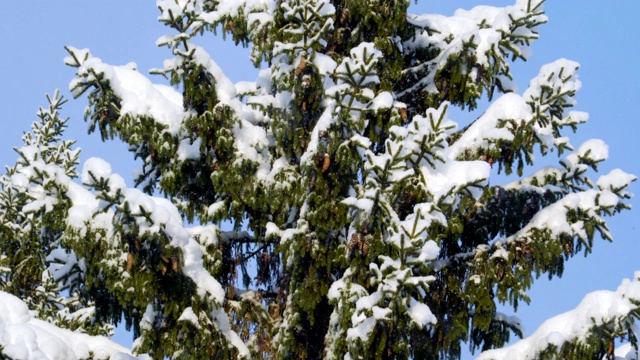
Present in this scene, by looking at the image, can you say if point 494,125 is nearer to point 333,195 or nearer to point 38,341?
point 333,195

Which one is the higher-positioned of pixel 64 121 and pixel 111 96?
pixel 64 121

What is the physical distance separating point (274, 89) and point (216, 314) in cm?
268

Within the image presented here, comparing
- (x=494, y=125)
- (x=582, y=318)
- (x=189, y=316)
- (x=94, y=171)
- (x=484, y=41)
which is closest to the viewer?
(x=582, y=318)

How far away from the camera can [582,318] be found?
24.8 feet

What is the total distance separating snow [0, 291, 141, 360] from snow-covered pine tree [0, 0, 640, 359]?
39 cm

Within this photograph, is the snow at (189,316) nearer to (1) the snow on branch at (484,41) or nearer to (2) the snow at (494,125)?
(2) the snow at (494,125)

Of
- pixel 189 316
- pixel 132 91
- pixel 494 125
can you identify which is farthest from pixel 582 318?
pixel 132 91

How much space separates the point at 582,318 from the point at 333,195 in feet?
8.69

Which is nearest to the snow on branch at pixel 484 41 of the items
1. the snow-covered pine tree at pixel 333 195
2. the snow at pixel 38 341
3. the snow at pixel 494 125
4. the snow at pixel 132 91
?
the snow-covered pine tree at pixel 333 195

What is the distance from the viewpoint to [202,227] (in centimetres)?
984

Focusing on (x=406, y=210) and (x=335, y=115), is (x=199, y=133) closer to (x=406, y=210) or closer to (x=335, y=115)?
(x=335, y=115)

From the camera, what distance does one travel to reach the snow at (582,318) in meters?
7.27

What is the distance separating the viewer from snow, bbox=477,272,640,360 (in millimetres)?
7273

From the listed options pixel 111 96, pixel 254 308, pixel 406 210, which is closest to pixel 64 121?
pixel 111 96
